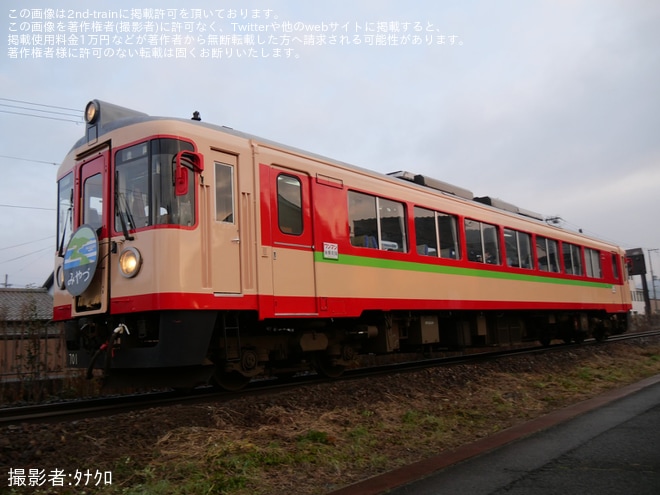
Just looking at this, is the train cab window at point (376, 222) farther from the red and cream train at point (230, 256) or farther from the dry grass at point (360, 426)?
the dry grass at point (360, 426)

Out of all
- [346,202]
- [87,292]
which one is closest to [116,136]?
[87,292]

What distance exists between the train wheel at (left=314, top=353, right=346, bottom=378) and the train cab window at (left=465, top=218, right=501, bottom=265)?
375 cm

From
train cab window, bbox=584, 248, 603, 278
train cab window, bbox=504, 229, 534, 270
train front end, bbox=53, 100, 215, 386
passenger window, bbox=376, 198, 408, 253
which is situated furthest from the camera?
train cab window, bbox=584, 248, 603, 278

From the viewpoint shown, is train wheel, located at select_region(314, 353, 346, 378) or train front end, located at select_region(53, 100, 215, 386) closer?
train front end, located at select_region(53, 100, 215, 386)

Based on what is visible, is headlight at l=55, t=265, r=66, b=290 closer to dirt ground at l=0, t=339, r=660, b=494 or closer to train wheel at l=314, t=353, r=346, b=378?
dirt ground at l=0, t=339, r=660, b=494

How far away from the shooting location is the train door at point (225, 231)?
6.59 meters

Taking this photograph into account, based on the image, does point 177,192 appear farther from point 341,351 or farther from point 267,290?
point 341,351

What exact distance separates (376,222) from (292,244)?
6.65 feet

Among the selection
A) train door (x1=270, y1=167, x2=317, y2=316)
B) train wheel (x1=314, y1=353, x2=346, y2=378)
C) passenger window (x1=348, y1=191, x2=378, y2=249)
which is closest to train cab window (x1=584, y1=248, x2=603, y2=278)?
passenger window (x1=348, y1=191, x2=378, y2=249)

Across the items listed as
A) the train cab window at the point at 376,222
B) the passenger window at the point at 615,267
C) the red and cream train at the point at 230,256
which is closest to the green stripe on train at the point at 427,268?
the red and cream train at the point at 230,256

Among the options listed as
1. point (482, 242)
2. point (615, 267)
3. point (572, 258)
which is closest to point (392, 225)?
point (482, 242)

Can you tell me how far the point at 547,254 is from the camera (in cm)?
1446

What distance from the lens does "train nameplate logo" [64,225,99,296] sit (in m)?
6.71

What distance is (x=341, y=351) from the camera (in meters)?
8.88
